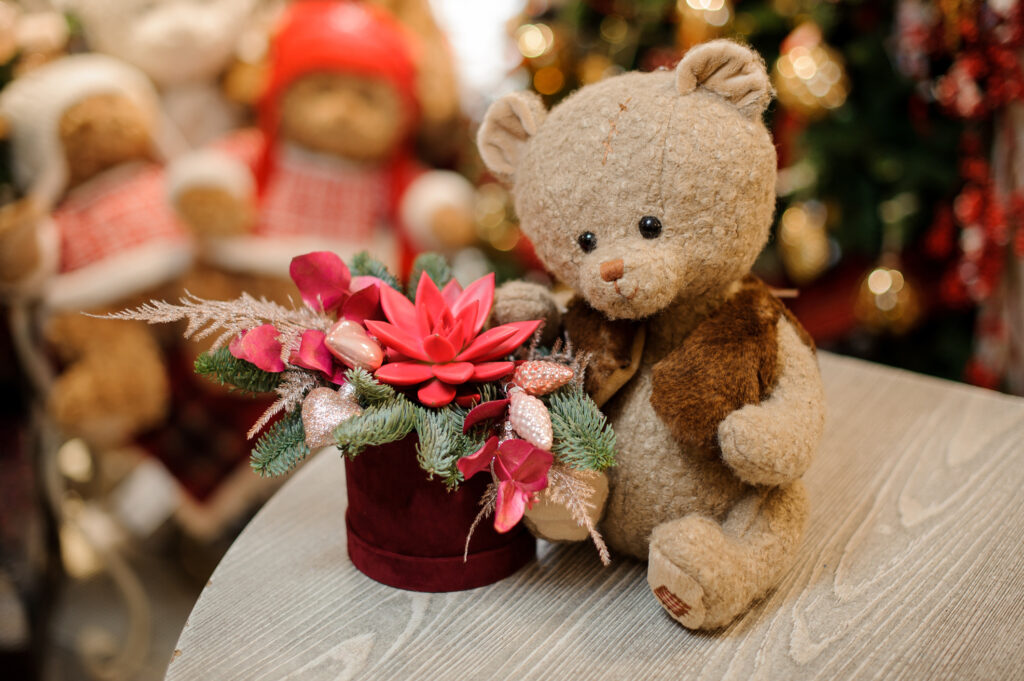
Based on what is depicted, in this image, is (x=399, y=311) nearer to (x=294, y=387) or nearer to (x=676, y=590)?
(x=294, y=387)

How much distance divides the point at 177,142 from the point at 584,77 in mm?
739

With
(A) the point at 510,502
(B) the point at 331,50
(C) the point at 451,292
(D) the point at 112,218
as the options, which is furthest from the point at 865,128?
(D) the point at 112,218

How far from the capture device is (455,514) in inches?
25.0

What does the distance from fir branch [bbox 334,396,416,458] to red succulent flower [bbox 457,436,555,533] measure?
5cm

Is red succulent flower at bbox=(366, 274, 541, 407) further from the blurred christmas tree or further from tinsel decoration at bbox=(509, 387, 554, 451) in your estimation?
the blurred christmas tree

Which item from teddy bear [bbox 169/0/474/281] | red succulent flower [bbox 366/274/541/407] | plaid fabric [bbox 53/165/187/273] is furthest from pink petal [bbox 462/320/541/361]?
plaid fabric [bbox 53/165/187/273]

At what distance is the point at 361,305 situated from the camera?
64 centimetres

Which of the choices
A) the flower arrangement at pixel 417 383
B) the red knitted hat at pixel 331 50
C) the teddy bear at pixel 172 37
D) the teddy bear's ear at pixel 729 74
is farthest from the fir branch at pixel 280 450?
the teddy bear at pixel 172 37

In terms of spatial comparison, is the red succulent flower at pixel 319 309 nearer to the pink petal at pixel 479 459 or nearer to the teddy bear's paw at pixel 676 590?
the pink petal at pixel 479 459

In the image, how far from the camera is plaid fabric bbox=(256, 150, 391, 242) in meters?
1.28

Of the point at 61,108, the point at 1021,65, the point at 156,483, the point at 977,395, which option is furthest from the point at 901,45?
the point at 156,483

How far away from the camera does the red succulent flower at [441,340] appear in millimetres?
601

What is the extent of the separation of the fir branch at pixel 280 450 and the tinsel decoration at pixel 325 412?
0.7 inches

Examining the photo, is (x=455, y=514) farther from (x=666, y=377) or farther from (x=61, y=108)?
(x=61, y=108)
